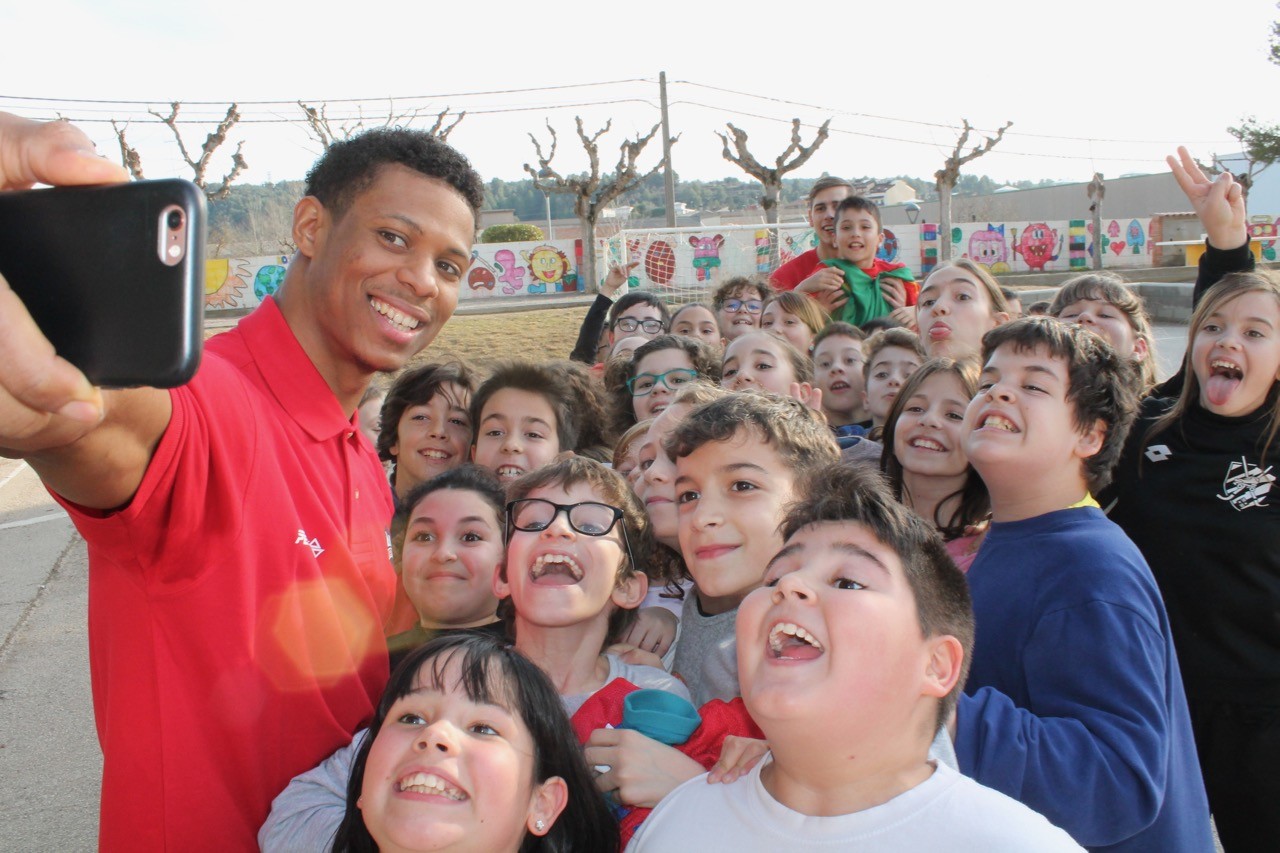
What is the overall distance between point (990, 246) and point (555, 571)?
3411cm

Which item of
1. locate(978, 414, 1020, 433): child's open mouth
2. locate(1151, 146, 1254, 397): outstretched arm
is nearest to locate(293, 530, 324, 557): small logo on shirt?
locate(978, 414, 1020, 433): child's open mouth

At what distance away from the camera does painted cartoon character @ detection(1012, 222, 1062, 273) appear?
33469 mm

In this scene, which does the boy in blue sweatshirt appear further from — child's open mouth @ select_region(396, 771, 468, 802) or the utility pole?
the utility pole

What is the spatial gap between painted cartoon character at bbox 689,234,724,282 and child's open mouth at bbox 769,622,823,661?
22061mm

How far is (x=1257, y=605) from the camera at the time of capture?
2717 millimetres

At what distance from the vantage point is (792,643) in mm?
1635

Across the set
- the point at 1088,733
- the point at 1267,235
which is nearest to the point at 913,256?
the point at 1267,235

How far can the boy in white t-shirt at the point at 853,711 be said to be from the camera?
4.84ft

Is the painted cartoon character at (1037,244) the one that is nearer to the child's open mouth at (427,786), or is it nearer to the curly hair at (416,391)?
the curly hair at (416,391)

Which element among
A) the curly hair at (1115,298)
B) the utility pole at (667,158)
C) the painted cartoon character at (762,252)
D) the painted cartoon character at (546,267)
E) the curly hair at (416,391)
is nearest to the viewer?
the curly hair at (1115,298)

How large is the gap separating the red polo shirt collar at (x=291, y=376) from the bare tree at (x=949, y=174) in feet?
97.0

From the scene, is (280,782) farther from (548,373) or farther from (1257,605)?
(1257,605)

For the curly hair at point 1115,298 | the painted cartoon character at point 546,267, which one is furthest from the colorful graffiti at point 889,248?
the curly hair at point 1115,298

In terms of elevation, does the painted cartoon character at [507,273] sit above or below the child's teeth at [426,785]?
above
